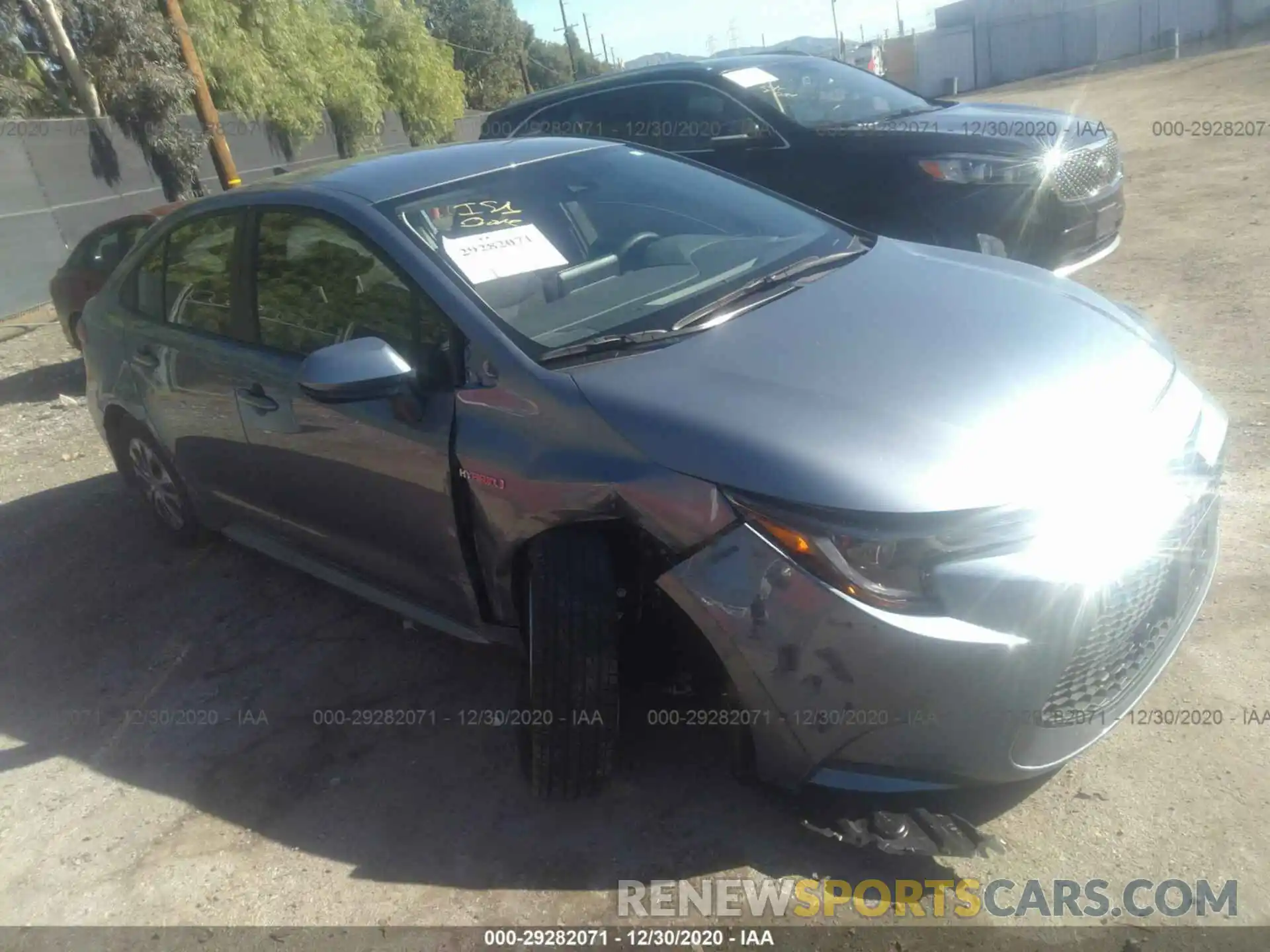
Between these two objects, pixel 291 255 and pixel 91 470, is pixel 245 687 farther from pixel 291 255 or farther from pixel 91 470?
pixel 91 470

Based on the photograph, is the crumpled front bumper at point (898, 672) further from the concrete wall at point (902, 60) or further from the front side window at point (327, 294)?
the concrete wall at point (902, 60)

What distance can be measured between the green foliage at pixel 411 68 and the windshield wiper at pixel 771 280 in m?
30.1

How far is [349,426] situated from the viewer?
336cm

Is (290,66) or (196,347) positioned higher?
(290,66)

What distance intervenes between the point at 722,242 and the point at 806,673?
6.01 ft

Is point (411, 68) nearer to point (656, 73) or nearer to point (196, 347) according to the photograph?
point (656, 73)

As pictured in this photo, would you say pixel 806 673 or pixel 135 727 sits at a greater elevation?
pixel 806 673

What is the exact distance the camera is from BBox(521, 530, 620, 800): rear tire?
2.71 m

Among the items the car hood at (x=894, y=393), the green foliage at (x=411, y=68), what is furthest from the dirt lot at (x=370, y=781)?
the green foliage at (x=411, y=68)

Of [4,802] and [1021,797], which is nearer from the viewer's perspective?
[1021,797]

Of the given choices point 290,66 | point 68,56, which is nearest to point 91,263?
point 68,56

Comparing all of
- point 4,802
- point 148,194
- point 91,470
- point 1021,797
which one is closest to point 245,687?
point 4,802

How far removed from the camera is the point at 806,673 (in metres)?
2.40

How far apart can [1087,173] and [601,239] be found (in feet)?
12.9
